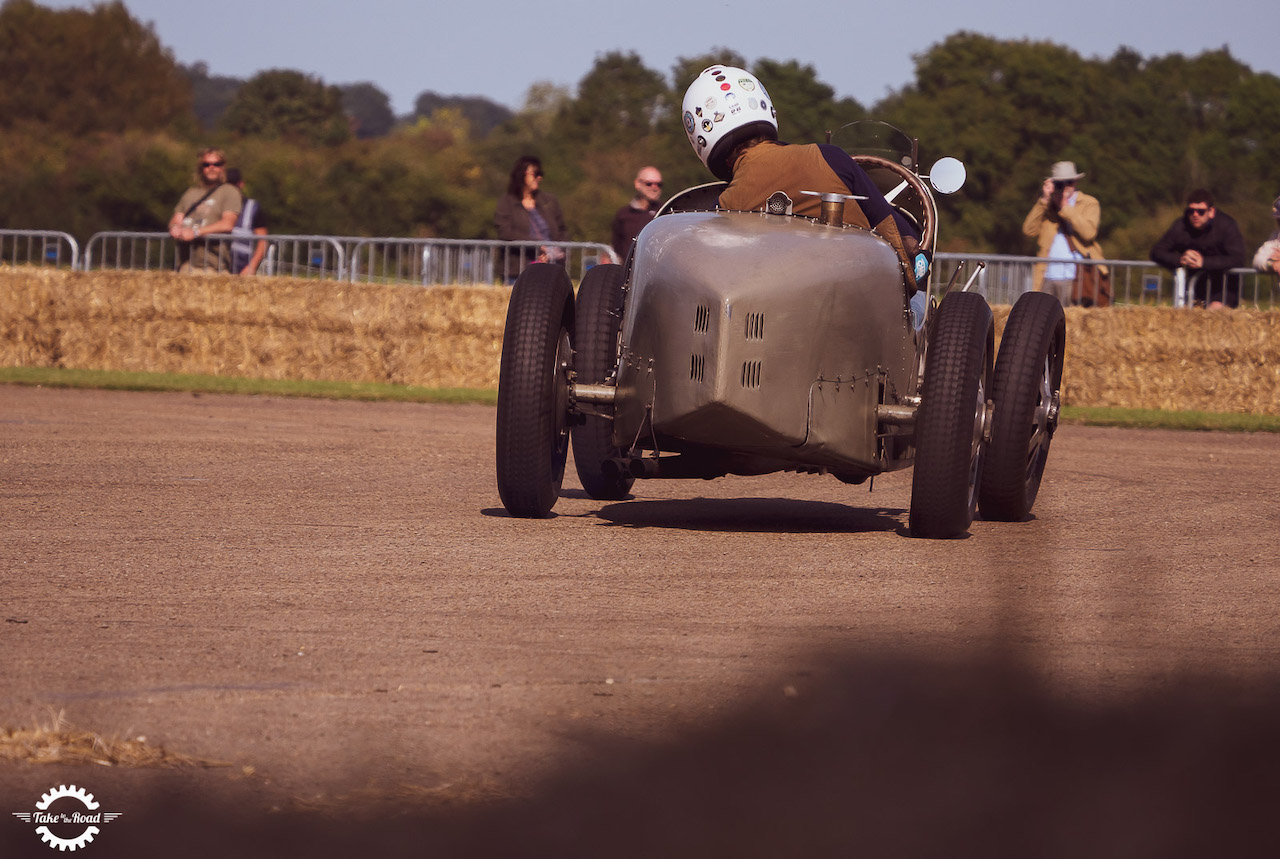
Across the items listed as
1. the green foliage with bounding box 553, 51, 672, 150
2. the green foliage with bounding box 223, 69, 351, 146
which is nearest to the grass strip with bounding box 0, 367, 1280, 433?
the green foliage with bounding box 553, 51, 672, 150

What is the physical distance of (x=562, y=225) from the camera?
17.1 metres

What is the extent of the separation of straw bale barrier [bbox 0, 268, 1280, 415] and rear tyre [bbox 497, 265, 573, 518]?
9734 mm

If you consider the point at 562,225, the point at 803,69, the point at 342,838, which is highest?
the point at 803,69

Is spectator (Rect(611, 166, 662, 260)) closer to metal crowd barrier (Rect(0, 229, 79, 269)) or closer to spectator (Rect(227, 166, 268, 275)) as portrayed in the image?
spectator (Rect(227, 166, 268, 275))

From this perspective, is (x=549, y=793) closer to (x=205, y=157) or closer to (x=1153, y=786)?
(x=1153, y=786)

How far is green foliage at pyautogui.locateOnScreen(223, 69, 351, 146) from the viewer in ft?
397

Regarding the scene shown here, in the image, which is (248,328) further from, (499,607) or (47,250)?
(499,607)

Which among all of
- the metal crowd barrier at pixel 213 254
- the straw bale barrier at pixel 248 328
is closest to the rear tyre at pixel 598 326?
the straw bale barrier at pixel 248 328

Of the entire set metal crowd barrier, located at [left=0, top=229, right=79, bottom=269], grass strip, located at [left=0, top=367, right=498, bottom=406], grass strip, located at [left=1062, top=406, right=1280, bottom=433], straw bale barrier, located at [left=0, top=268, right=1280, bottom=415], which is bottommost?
grass strip, located at [left=0, top=367, right=498, bottom=406]

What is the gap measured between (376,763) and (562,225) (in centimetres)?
1393

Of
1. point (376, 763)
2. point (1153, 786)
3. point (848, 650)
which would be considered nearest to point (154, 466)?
point (848, 650)

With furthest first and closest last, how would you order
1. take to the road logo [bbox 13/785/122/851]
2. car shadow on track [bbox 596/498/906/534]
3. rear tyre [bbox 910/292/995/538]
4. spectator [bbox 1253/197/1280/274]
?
spectator [bbox 1253/197/1280/274]
car shadow on track [bbox 596/498/906/534]
rear tyre [bbox 910/292/995/538]
take to the road logo [bbox 13/785/122/851]

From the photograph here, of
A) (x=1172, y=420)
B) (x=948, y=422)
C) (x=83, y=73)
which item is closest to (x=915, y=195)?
(x=948, y=422)

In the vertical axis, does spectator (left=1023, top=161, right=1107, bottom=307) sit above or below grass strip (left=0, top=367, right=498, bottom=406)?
above
